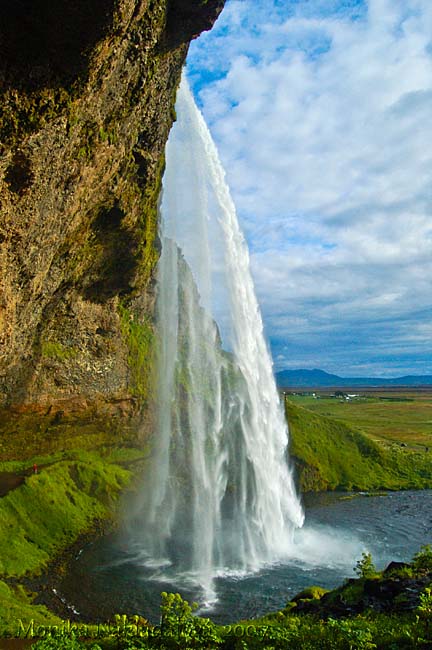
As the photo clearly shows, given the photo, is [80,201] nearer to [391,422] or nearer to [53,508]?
[53,508]

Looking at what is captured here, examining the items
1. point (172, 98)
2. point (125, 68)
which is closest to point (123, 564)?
point (125, 68)

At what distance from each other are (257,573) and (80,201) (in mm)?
22364

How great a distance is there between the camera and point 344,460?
60.0 metres

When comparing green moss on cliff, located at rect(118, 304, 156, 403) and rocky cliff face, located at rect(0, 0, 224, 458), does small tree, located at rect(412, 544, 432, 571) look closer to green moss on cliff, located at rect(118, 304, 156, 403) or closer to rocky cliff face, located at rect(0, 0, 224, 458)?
rocky cliff face, located at rect(0, 0, 224, 458)

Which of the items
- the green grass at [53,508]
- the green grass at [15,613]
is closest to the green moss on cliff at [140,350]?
the green grass at [53,508]

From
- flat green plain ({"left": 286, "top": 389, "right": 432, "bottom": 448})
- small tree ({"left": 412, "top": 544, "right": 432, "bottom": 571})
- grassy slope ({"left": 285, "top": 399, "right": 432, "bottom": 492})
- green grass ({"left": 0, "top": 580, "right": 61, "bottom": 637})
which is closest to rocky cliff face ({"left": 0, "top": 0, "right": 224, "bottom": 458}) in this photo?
green grass ({"left": 0, "top": 580, "right": 61, "bottom": 637})

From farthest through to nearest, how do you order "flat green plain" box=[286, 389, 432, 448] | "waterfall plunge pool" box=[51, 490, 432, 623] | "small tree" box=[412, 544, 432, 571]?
"flat green plain" box=[286, 389, 432, 448], "waterfall plunge pool" box=[51, 490, 432, 623], "small tree" box=[412, 544, 432, 571]

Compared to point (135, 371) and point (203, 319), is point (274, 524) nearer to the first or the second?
point (135, 371)

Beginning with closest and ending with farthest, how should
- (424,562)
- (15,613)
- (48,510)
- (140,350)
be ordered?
(424,562) → (15,613) → (48,510) → (140,350)

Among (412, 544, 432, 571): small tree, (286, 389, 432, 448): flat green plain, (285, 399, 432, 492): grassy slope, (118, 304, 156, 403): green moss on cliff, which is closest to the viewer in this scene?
(412, 544, 432, 571): small tree

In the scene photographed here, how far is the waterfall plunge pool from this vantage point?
70.1 ft

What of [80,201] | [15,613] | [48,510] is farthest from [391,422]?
[15,613]

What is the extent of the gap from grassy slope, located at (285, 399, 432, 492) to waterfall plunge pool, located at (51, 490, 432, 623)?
43.7ft

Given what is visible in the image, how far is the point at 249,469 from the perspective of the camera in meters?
38.9
